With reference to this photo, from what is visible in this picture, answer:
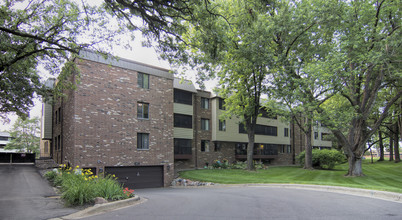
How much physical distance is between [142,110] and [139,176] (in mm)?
5415

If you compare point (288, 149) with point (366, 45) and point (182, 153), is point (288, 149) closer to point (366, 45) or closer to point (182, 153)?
point (182, 153)

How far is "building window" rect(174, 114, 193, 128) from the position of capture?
29.1 meters

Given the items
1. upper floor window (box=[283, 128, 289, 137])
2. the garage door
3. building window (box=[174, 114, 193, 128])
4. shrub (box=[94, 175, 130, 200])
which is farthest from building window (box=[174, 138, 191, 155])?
upper floor window (box=[283, 128, 289, 137])

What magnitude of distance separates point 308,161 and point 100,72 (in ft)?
85.8

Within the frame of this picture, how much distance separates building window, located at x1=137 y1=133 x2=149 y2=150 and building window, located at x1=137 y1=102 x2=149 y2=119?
59.5 inches

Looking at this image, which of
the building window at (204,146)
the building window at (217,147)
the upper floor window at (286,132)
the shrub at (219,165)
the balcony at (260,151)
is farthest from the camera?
the upper floor window at (286,132)

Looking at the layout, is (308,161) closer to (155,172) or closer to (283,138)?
(283,138)

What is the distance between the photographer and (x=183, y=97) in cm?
3016

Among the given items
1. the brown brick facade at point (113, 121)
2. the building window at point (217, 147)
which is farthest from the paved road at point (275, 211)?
the building window at point (217, 147)

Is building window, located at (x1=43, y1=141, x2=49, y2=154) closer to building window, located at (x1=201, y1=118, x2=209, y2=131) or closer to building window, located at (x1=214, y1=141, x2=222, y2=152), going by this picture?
building window, located at (x1=201, y1=118, x2=209, y2=131)

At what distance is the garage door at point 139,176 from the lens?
70.1 feet

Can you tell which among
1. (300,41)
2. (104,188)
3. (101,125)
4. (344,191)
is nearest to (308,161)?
(300,41)

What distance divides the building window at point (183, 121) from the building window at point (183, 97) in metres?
1.54

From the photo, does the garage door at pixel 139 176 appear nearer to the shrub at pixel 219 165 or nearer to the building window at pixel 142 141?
the building window at pixel 142 141
